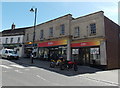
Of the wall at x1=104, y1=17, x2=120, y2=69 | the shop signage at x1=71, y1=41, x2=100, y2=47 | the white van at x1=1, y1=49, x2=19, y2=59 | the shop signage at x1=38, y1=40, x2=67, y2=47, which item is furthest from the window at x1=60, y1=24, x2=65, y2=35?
the white van at x1=1, y1=49, x2=19, y2=59

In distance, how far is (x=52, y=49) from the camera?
2283 cm

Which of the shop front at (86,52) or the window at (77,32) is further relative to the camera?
the window at (77,32)

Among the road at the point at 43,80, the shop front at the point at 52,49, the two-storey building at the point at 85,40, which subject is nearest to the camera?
the road at the point at 43,80

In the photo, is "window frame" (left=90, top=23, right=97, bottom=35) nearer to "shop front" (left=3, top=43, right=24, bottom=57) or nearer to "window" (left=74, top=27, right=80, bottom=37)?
"window" (left=74, top=27, right=80, bottom=37)

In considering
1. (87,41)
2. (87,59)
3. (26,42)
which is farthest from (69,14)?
(26,42)

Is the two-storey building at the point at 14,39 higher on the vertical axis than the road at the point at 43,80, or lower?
higher

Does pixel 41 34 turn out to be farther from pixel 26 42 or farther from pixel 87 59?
pixel 87 59

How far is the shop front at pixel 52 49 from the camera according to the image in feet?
68.1

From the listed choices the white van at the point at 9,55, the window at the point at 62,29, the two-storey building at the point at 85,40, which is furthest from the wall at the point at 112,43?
the white van at the point at 9,55

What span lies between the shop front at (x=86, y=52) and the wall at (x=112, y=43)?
1.55m

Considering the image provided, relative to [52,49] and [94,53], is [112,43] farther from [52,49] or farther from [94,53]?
[52,49]

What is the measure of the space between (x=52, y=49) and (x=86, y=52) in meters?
6.99

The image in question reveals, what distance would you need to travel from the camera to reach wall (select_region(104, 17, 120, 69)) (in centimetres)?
1705

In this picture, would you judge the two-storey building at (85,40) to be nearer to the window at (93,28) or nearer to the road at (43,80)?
the window at (93,28)
